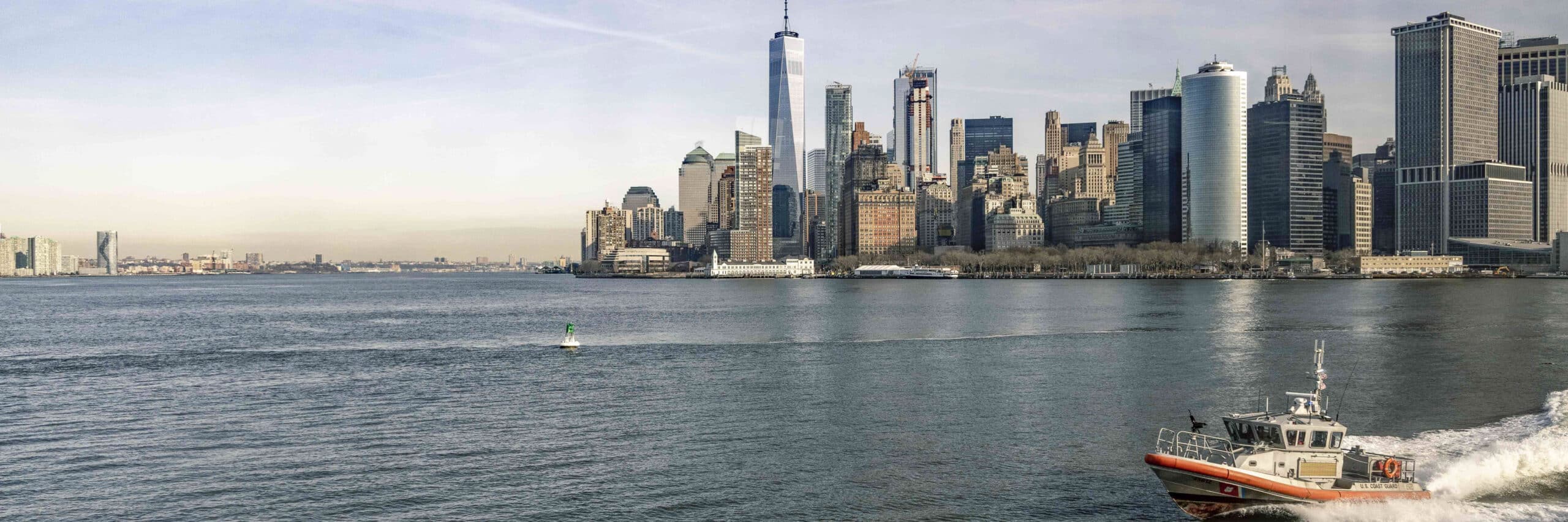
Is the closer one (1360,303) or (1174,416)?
(1174,416)

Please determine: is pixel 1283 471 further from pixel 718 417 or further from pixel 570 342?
pixel 570 342

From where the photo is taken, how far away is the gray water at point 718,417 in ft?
123

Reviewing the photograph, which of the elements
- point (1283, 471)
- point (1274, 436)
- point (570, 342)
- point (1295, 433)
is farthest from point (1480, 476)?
point (570, 342)

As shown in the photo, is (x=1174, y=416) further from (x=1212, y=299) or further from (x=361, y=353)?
(x=1212, y=299)

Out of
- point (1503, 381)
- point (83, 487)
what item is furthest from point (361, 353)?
point (1503, 381)

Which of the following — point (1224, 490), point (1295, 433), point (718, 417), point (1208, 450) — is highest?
point (1295, 433)

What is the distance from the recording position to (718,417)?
53750mm

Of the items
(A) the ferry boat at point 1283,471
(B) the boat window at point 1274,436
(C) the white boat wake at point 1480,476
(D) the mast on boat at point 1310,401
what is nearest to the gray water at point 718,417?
(C) the white boat wake at point 1480,476

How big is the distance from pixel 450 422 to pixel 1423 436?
145ft

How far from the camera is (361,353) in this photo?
85750mm

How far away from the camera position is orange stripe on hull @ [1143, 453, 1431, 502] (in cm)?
3516

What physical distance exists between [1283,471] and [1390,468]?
4101mm

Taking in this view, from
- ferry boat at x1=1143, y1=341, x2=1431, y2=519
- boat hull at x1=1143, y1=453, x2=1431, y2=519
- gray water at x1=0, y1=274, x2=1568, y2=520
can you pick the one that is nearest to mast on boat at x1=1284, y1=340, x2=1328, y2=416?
ferry boat at x1=1143, y1=341, x2=1431, y2=519

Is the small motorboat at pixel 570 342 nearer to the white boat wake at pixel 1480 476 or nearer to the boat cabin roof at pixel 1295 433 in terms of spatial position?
the white boat wake at pixel 1480 476
